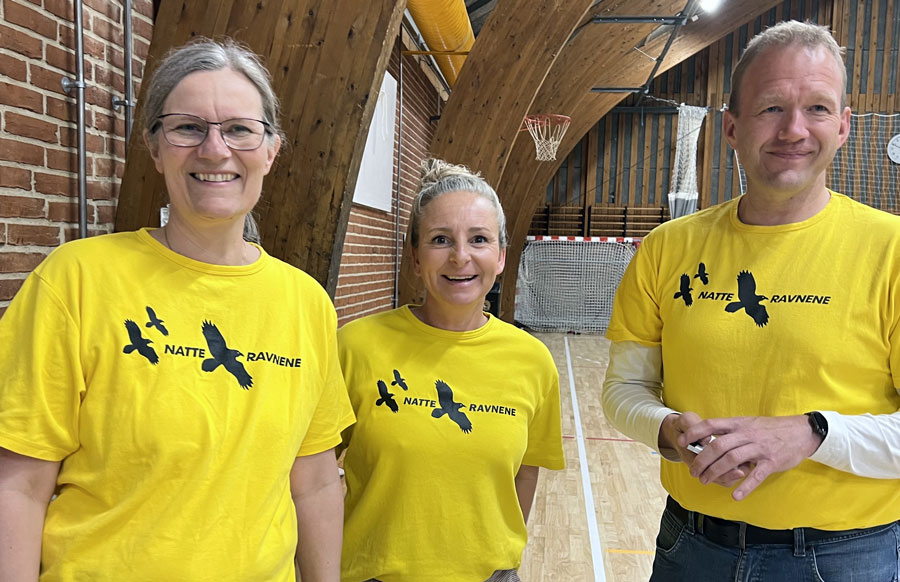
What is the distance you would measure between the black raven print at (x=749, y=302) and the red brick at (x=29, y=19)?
7.66ft

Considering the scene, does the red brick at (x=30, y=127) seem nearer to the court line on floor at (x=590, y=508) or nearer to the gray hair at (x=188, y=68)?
the gray hair at (x=188, y=68)

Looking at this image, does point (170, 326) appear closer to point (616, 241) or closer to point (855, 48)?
point (616, 241)

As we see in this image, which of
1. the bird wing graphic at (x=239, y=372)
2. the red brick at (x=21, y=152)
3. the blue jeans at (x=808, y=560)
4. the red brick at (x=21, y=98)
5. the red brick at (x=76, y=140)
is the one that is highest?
the red brick at (x=21, y=98)

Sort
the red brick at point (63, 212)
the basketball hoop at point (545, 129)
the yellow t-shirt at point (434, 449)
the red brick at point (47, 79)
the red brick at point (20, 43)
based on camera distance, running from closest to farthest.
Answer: the yellow t-shirt at point (434, 449) → the red brick at point (20, 43) → the red brick at point (47, 79) → the red brick at point (63, 212) → the basketball hoop at point (545, 129)

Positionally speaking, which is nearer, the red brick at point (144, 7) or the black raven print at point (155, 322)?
the black raven print at point (155, 322)

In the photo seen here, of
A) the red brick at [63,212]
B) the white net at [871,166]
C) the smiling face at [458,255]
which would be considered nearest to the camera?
the smiling face at [458,255]

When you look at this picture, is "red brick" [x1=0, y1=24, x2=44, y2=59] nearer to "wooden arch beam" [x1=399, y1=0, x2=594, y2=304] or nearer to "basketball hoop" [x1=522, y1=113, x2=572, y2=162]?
"wooden arch beam" [x1=399, y1=0, x2=594, y2=304]

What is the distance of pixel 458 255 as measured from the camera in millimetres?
1666

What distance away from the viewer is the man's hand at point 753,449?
1295 mm

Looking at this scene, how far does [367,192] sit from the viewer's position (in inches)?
267

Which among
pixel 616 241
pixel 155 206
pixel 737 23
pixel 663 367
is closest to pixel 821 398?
pixel 663 367

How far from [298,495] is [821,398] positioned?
1160 mm

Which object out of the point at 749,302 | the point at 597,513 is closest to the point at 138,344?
the point at 749,302

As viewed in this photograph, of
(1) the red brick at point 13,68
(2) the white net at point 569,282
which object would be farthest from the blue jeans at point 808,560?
(2) the white net at point 569,282
